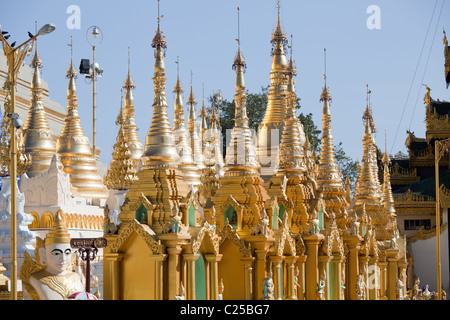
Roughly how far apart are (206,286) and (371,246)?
1557 cm

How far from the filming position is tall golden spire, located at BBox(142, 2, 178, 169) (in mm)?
17891

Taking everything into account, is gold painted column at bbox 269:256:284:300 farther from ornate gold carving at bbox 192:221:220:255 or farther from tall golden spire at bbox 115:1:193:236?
tall golden spire at bbox 115:1:193:236

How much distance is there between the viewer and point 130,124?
3266cm

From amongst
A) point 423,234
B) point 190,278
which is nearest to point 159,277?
point 190,278

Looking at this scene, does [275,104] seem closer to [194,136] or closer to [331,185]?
[331,185]

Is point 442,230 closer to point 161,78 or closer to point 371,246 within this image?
point 371,246

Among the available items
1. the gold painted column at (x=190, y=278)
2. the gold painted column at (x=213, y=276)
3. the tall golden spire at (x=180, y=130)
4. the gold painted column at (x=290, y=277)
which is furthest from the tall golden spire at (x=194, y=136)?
the gold painted column at (x=190, y=278)

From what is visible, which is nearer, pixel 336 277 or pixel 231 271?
pixel 231 271

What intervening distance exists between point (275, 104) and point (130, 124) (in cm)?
808

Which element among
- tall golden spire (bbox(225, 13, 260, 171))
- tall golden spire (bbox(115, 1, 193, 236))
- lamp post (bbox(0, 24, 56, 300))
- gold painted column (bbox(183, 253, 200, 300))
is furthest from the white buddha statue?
tall golden spire (bbox(225, 13, 260, 171))

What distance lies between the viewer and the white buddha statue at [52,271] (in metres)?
14.7

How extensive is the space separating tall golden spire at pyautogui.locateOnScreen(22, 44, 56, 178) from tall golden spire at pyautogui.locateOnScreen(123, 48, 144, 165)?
2834 mm

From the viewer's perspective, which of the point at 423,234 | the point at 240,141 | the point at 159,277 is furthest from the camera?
the point at 423,234
